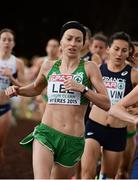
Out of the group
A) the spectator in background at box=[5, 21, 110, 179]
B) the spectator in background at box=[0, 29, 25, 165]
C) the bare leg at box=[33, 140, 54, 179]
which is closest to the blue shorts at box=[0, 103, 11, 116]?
the spectator in background at box=[0, 29, 25, 165]

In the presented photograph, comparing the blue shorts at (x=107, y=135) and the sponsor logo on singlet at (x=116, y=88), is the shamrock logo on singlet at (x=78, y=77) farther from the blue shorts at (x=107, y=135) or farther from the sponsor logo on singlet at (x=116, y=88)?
the blue shorts at (x=107, y=135)

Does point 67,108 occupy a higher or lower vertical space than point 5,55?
lower

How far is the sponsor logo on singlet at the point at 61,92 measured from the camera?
605cm

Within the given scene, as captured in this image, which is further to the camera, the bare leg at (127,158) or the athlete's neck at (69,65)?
the bare leg at (127,158)

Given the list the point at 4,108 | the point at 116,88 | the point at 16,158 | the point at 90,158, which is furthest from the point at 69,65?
the point at 16,158

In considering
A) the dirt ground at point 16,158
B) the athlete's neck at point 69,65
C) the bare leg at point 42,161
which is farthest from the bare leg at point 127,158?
the bare leg at point 42,161

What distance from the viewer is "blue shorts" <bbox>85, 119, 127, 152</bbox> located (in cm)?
751

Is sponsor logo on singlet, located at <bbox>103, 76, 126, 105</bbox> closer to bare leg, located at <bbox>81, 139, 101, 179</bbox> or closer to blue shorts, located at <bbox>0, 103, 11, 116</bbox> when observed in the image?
bare leg, located at <bbox>81, 139, 101, 179</bbox>

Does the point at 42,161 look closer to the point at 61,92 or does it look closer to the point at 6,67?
the point at 61,92

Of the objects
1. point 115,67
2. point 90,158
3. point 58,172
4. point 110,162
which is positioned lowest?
point 110,162

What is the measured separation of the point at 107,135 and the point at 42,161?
1818 mm

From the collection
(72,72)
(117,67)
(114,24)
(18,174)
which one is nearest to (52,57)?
(18,174)

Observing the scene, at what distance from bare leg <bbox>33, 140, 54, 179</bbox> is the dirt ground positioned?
3221 mm

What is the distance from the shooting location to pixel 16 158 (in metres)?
10.6
